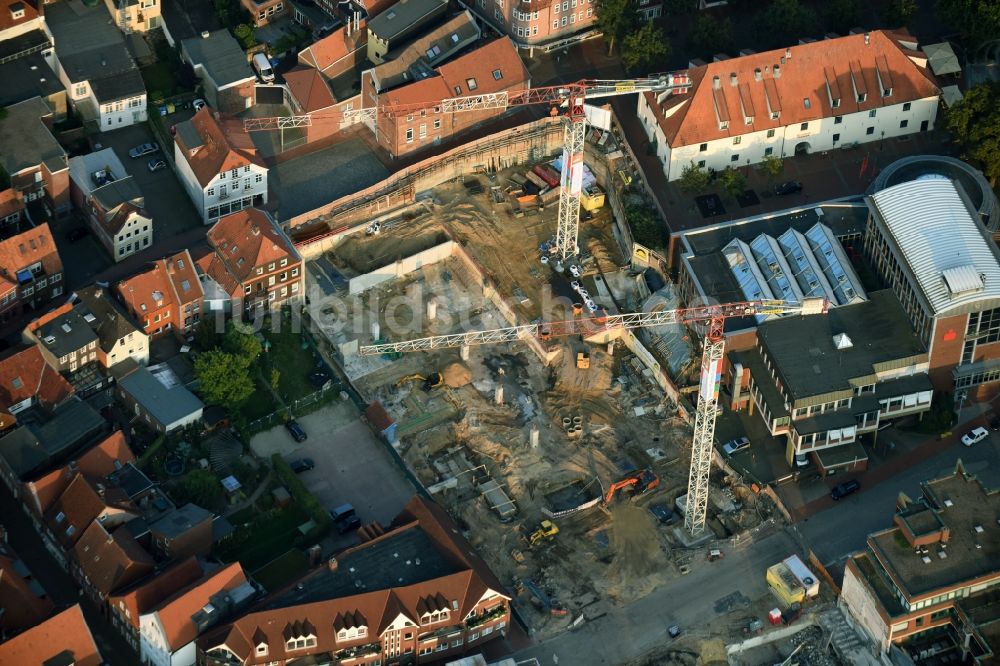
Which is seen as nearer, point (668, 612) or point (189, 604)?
point (189, 604)

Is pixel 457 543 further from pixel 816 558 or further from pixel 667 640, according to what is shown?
pixel 816 558

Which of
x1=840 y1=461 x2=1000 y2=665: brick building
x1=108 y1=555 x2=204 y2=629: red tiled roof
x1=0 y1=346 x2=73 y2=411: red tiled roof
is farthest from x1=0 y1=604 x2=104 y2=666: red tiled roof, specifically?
x1=840 y1=461 x2=1000 y2=665: brick building

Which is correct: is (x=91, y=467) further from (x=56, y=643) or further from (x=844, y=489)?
(x=844, y=489)

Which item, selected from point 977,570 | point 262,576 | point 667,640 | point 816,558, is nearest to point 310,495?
point 262,576

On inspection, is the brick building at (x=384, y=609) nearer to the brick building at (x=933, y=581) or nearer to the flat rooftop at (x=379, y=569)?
the flat rooftop at (x=379, y=569)

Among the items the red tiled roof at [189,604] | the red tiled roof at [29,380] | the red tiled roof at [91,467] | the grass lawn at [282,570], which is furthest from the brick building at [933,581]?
the red tiled roof at [29,380]

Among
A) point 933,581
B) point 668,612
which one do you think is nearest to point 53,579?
point 668,612

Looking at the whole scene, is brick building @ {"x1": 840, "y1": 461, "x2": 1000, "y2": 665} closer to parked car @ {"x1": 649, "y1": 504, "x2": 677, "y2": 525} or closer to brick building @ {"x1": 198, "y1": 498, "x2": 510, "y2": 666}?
parked car @ {"x1": 649, "y1": 504, "x2": 677, "y2": 525}
